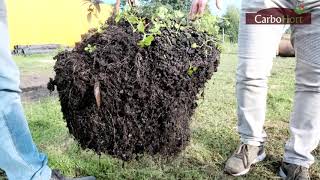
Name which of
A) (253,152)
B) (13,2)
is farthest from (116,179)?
(13,2)

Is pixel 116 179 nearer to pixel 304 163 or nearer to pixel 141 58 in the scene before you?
pixel 141 58

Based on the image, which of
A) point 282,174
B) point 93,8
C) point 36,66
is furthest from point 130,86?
point 36,66

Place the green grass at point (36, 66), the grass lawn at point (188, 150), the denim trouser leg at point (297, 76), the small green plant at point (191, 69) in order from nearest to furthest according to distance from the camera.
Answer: the small green plant at point (191, 69)
the denim trouser leg at point (297, 76)
the grass lawn at point (188, 150)
the green grass at point (36, 66)

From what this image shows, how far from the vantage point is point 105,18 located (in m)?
2.06

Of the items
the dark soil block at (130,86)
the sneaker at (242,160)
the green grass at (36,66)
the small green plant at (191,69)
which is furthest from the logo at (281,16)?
the green grass at (36,66)

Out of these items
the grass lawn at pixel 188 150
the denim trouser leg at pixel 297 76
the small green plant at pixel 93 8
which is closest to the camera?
the small green plant at pixel 93 8

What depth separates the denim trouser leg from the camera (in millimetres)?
2240

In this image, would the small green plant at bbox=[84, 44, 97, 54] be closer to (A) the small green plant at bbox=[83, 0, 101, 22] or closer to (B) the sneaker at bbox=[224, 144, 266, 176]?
(A) the small green plant at bbox=[83, 0, 101, 22]

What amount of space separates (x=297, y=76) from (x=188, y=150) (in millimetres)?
854

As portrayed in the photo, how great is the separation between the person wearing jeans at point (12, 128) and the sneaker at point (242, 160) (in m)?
1.09

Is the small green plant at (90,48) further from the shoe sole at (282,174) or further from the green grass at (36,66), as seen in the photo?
the green grass at (36,66)

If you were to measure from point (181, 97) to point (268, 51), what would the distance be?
702 millimetres

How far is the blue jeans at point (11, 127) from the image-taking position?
1.74 meters

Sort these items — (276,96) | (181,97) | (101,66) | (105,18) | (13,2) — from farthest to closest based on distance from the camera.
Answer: (13,2), (276,96), (105,18), (181,97), (101,66)
